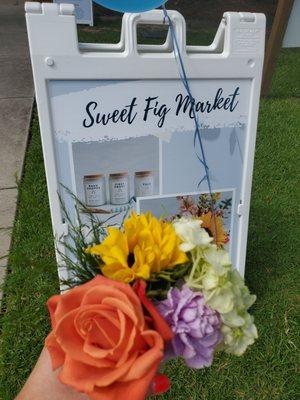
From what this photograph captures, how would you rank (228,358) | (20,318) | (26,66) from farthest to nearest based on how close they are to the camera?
(26,66), (20,318), (228,358)

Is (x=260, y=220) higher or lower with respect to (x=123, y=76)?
lower

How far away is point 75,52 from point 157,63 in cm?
30

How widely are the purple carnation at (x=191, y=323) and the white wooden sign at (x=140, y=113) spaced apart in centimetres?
94

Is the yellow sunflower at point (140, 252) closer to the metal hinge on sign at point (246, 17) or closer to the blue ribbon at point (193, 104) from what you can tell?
the blue ribbon at point (193, 104)

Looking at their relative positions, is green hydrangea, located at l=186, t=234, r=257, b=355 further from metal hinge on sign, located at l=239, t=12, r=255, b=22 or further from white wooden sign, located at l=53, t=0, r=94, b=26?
white wooden sign, located at l=53, t=0, r=94, b=26

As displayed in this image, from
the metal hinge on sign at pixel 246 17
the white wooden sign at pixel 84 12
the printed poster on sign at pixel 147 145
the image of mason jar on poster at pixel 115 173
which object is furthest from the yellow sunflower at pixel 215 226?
the white wooden sign at pixel 84 12

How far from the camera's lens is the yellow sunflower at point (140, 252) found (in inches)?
32.2

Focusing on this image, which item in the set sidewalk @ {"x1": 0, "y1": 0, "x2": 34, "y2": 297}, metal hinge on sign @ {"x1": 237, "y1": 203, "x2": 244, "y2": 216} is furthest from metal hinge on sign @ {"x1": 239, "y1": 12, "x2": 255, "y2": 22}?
sidewalk @ {"x1": 0, "y1": 0, "x2": 34, "y2": 297}

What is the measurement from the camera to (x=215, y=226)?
6.44 feet

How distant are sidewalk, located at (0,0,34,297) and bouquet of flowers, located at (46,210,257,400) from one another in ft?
3.22

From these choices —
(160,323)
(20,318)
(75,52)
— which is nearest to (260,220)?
(20,318)

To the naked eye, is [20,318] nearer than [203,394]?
No

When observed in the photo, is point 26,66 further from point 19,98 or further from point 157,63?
point 157,63

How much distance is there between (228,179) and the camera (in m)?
1.90
